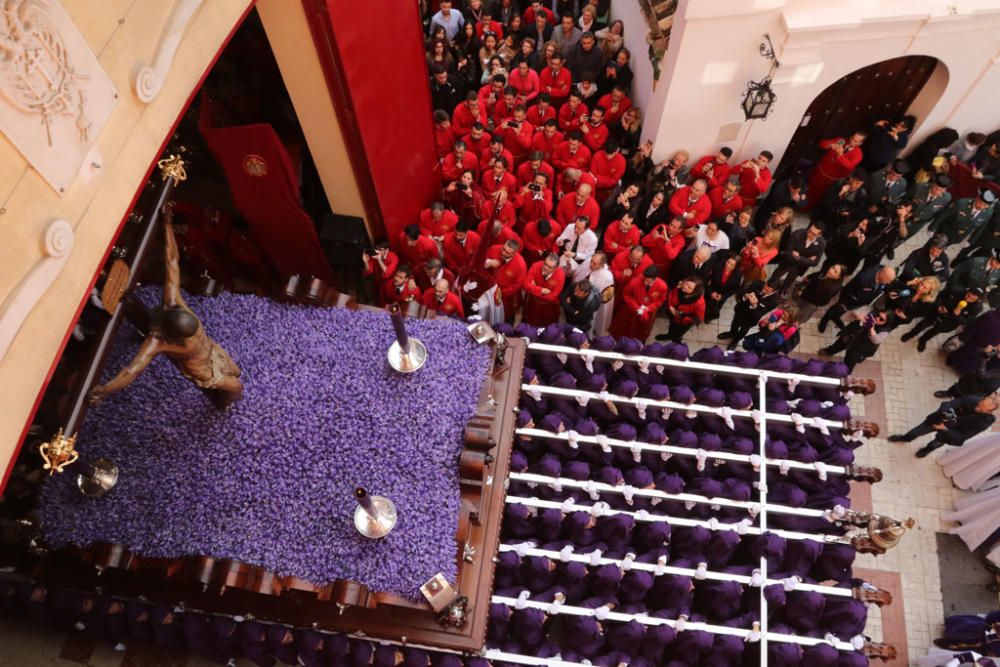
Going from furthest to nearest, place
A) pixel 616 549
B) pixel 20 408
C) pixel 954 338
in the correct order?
pixel 954 338 → pixel 616 549 → pixel 20 408

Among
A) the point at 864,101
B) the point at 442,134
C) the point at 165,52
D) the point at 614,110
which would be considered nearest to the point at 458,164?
the point at 442,134

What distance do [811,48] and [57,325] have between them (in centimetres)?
865

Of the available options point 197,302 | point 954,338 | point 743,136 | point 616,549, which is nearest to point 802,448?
point 616,549

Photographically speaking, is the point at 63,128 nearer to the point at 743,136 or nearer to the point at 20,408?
the point at 20,408

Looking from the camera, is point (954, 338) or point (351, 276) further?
point (351, 276)

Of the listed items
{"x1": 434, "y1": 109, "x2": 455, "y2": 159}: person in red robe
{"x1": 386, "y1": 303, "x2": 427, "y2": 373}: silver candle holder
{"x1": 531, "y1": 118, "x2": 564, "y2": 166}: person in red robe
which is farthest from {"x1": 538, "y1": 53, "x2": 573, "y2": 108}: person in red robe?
{"x1": 386, "y1": 303, "x2": 427, "y2": 373}: silver candle holder

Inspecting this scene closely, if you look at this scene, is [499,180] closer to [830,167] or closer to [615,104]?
[615,104]

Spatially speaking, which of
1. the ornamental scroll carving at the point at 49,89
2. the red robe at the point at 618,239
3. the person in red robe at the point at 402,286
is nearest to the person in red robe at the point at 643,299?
the red robe at the point at 618,239

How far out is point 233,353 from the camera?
260 inches

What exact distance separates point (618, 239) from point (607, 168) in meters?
1.24

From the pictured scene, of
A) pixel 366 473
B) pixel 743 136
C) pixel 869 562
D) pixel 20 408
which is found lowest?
pixel 20 408

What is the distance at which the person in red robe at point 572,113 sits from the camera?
399 inches

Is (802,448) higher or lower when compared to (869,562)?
higher

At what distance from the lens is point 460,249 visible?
9.22m
